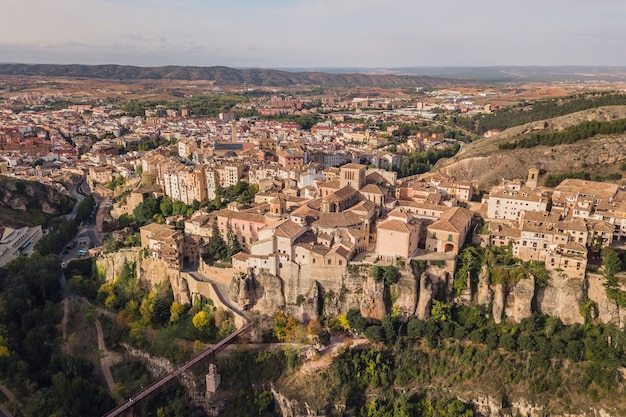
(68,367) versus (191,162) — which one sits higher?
(191,162)

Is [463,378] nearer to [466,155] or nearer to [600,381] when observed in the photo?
[600,381]

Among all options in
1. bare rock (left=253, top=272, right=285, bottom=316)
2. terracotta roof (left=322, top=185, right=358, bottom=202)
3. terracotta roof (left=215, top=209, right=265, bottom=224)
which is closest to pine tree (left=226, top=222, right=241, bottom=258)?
terracotta roof (left=215, top=209, right=265, bottom=224)

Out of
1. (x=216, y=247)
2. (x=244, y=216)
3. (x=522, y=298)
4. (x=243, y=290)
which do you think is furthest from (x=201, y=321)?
(x=522, y=298)

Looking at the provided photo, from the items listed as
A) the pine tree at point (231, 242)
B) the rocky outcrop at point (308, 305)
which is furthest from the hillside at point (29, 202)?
the rocky outcrop at point (308, 305)

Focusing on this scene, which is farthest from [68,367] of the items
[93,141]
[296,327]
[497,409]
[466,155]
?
[93,141]

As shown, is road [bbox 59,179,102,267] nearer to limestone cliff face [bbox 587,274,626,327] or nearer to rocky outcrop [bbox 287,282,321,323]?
rocky outcrop [bbox 287,282,321,323]
